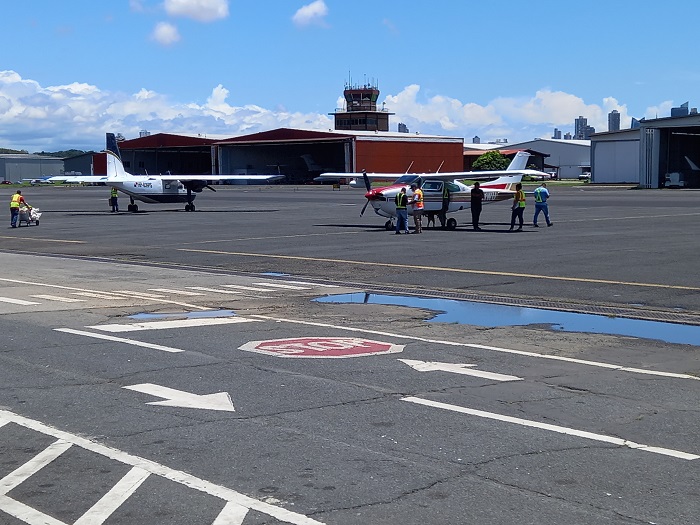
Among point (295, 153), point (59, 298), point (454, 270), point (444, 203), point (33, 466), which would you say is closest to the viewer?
point (33, 466)

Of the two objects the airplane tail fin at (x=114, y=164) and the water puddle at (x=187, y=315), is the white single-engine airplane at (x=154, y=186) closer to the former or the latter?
the airplane tail fin at (x=114, y=164)

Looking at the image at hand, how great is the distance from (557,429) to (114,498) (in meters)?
3.67

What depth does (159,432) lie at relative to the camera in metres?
7.57

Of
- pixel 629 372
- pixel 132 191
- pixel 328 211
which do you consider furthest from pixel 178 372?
pixel 132 191

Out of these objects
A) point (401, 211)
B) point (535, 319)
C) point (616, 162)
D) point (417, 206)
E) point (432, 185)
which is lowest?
point (535, 319)

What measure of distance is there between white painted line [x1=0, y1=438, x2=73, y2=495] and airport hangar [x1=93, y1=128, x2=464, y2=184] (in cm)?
10500

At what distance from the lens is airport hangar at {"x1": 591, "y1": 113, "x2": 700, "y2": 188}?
93438mm

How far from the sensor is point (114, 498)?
5930mm

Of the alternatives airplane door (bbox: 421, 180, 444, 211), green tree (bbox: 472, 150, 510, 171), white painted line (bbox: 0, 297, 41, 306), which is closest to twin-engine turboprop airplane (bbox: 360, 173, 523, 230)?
airplane door (bbox: 421, 180, 444, 211)

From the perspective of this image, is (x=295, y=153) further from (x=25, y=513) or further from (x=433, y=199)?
(x=25, y=513)

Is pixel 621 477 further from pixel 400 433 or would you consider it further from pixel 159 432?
pixel 159 432

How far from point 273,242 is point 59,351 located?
19.8 meters

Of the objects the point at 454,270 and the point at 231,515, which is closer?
the point at 231,515

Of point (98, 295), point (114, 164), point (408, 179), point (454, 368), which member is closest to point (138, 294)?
point (98, 295)
